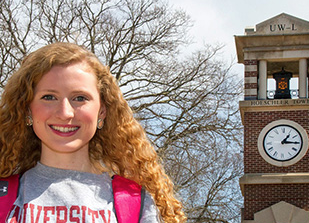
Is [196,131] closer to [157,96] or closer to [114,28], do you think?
[157,96]

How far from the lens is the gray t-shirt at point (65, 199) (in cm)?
262

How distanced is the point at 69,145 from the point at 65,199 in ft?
0.73

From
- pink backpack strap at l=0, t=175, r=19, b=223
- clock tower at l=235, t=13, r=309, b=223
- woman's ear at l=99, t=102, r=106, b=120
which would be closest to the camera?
pink backpack strap at l=0, t=175, r=19, b=223

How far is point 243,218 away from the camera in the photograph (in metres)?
17.9

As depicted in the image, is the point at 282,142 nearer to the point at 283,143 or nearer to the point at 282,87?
the point at 283,143

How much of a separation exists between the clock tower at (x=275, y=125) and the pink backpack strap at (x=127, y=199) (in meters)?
15.2

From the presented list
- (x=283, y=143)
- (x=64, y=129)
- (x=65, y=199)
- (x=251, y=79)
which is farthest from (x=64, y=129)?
(x=251, y=79)

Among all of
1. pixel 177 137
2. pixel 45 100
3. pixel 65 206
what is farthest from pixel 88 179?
pixel 177 137

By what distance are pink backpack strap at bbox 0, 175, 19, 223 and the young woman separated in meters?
0.03

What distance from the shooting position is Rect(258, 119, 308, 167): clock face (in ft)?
59.3

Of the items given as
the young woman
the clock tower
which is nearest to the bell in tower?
→ the clock tower

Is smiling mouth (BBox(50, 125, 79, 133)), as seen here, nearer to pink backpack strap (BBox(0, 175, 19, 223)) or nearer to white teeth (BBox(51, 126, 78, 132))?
white teeth (BBox(51, 126, 78, 132))

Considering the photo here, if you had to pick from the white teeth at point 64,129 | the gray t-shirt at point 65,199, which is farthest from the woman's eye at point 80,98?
the gray t-shirt at point 65,199

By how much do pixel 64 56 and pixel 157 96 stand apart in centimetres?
1587
